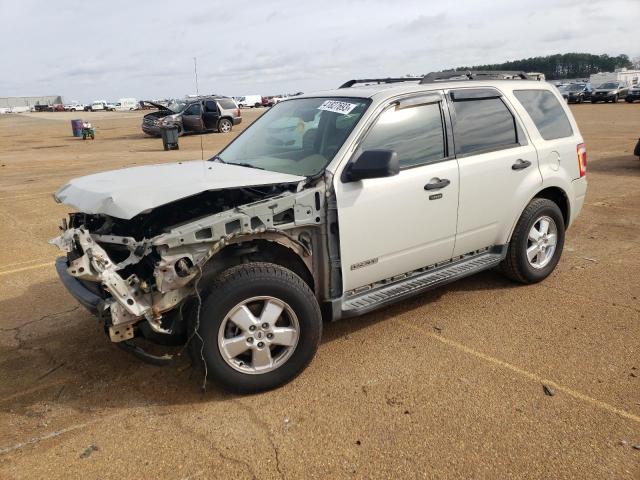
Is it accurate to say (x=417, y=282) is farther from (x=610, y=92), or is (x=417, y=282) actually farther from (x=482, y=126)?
(x=610, y=92)

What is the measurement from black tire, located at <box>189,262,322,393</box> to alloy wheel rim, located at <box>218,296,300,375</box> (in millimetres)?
27

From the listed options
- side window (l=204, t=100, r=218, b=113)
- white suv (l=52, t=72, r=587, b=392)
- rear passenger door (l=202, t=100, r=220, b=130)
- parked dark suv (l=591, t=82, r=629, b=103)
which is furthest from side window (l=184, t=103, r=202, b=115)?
parked dark suv (l=591, t=82, r=629, b=103)

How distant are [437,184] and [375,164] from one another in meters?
0.80

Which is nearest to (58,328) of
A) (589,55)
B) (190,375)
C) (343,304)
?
(190,375)

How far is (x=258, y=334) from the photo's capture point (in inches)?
125

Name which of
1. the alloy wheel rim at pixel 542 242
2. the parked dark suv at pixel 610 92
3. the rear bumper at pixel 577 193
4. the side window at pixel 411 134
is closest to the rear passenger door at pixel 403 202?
the side window at pixel 411 134

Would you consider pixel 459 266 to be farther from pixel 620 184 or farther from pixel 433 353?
pixel 620 184

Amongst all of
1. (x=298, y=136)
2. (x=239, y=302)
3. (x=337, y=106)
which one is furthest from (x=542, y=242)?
(x=239, y=302)

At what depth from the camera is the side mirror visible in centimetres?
331

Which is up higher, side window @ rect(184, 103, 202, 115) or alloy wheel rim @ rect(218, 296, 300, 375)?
side window @ rect(184, 103, 202, 115)

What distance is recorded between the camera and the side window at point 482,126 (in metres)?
4.21

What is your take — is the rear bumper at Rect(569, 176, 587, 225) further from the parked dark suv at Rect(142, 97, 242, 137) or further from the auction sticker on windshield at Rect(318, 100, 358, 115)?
the parked dark suv at Rect(142, 97, 242, 137)

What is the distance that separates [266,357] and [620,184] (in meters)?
8.89

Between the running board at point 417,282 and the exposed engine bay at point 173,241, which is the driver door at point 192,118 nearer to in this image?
the running board at point 417,282
